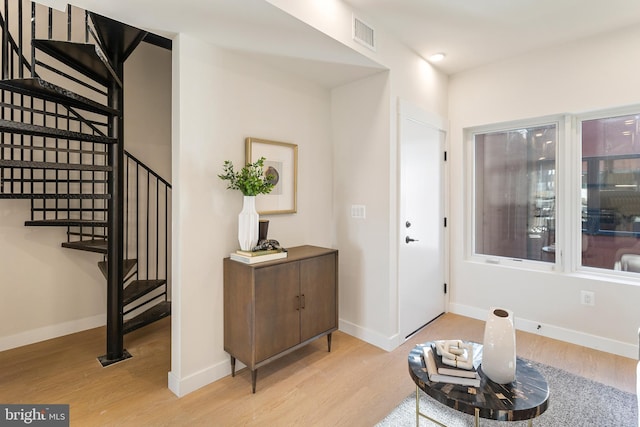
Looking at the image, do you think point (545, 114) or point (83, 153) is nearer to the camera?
point (83, 153)

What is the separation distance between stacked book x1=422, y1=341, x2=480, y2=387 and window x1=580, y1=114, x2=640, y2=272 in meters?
2.26

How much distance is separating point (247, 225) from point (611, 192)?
10.4 ft

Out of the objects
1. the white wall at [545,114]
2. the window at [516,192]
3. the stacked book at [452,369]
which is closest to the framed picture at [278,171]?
the stacked book at [452,369]

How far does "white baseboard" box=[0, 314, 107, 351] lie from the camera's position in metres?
2.80

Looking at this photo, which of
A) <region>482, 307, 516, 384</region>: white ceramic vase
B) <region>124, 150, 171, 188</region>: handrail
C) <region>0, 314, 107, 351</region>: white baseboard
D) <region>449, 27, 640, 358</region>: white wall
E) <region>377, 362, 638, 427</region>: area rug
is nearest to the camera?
<region>482, 307, 516, 384</region>: white ceramic vase

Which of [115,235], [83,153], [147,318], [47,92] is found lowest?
[147,318]

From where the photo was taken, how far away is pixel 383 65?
2695 mm

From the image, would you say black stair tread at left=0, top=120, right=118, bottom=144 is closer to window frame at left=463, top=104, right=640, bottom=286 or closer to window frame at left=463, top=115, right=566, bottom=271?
window frame at left=463, top=115, right=566, bottom=271

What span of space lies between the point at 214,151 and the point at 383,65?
5.14 ft

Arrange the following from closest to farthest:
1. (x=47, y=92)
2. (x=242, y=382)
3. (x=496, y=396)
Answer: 1. (x=496, y=396)
2. (x=47, y=92)
3. (x=242, y=382)

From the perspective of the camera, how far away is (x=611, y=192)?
2.84 meters

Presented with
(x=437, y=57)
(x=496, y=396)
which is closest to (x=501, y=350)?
(x=496, y=396)

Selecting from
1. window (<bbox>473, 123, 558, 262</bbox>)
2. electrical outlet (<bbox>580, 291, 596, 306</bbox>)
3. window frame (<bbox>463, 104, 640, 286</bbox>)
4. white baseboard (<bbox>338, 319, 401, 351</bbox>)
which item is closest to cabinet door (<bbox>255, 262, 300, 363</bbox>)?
white baseboard (<bbox>338, 319, 401, 351</bbox>)

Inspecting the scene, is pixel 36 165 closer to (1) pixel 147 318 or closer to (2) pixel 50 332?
(1) pixel 147 318
